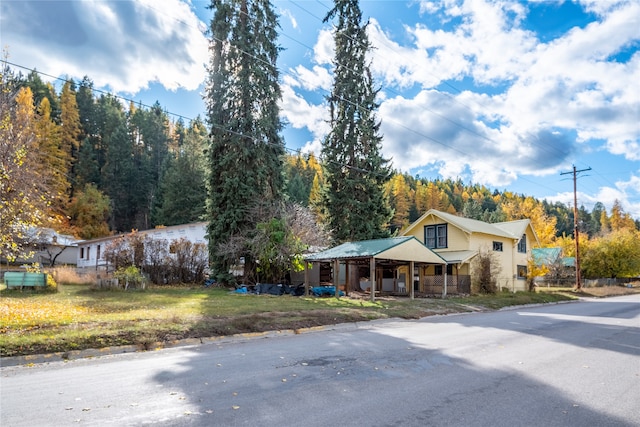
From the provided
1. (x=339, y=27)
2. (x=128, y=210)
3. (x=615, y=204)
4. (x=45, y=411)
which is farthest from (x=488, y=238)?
(x=615, y=204)

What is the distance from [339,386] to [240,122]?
25265 millimetres

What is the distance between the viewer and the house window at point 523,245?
119ft

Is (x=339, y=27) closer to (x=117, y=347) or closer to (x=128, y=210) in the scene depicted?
(x=117, y=347)

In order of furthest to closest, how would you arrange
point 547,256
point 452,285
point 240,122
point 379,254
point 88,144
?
point 88,144 → point 547,256 → point 240,122 → point 452,285 → point 379,254

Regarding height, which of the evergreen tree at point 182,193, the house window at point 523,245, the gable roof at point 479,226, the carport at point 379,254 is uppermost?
the evergreen tree at point 182,193

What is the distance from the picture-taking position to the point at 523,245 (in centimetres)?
3688

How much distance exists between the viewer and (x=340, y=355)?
26.7ft

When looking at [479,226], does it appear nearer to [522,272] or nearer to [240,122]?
[522,272]

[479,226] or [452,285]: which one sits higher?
[479,226]

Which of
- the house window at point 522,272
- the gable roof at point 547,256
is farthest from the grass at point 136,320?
the gable roof at point 547,256

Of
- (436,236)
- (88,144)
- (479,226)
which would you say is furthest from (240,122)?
(88,144)

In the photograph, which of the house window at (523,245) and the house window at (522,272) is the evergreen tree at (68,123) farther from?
the house window at (522,272)

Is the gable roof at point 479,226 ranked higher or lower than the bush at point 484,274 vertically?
higher

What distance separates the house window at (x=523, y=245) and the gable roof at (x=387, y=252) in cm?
1498
